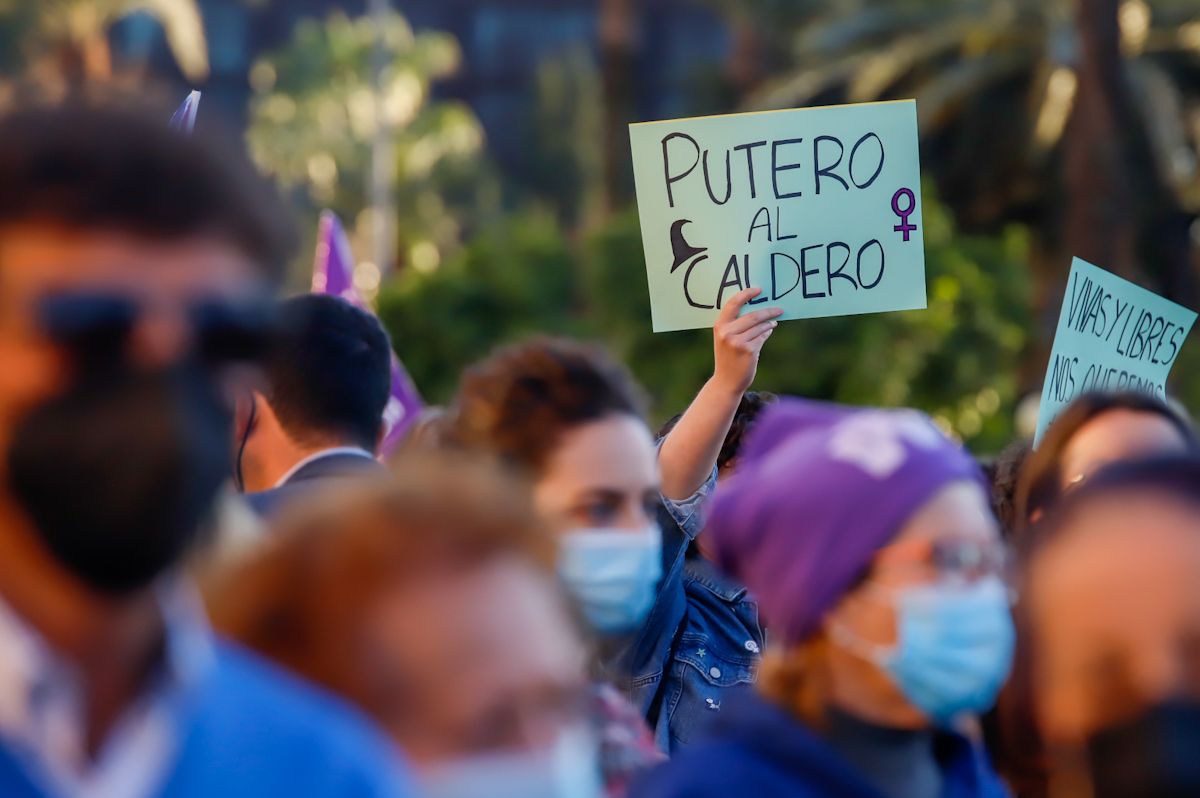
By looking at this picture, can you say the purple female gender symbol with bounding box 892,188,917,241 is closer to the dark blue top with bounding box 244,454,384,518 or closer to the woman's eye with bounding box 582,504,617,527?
the dark blue top with bounding box 244,454,384,518

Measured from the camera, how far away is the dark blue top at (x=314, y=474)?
11.6ft

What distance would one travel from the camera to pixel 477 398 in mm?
2949

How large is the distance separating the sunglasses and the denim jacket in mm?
1967

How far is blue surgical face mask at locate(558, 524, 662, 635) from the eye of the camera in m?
2.65

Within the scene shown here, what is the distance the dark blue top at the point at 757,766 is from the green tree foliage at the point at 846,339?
572 inches

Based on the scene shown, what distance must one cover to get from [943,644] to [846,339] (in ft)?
50.5

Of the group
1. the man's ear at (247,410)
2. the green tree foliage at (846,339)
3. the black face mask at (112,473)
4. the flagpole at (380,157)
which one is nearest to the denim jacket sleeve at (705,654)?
the man's ear at (247,410)

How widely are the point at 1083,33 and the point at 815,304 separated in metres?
10.6

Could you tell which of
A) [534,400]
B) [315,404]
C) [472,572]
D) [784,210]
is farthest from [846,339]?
[472,572]

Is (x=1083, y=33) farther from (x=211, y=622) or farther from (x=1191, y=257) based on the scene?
(x=211, y=622)

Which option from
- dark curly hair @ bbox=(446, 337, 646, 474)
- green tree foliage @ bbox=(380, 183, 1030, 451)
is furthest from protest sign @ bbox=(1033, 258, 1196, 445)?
green tree foliage @ bbox=(380, 183, 1030, 451)

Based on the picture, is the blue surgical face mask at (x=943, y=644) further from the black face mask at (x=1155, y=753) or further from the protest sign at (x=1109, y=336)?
the protest sign at (x=1109, y=336)

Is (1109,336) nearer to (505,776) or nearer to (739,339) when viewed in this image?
(739,339)

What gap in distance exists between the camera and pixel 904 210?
4555 millimetres
